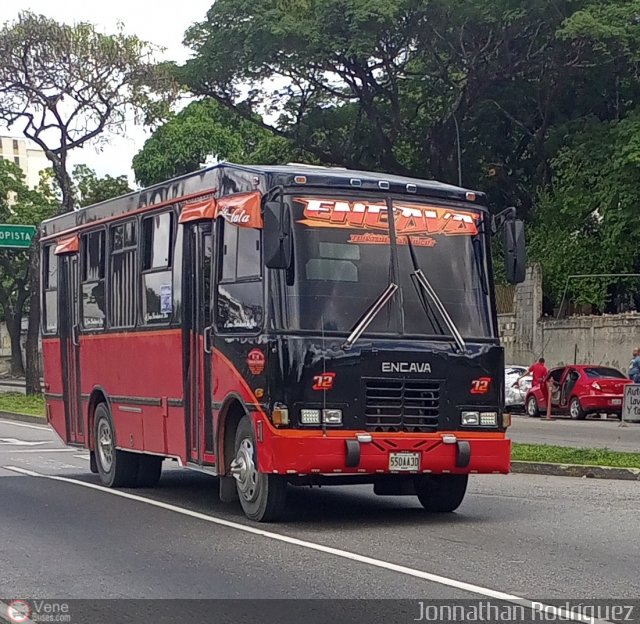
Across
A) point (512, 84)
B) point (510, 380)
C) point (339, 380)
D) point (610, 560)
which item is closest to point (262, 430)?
point (339, 380)

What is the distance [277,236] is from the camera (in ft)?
34.8

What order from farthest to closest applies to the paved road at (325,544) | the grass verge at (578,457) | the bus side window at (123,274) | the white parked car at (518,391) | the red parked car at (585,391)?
the white parked car at (518,391), the red parked car at (585,391), the grass verge at (578,457), the bus side window at (123,274), the paved road at (325,544)

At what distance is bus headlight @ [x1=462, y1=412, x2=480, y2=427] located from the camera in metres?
11.3

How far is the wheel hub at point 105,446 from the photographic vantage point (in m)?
15.0

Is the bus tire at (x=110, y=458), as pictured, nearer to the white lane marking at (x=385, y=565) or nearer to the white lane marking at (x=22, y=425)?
the white lane marking at (x=385, y=565)

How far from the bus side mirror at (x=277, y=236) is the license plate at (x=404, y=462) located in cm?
194

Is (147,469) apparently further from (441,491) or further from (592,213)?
(592,213)

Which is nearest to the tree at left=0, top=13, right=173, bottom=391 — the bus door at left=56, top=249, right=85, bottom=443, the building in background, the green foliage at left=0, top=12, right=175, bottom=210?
the green foliage at left=0, top=12, right=175, bottom=210

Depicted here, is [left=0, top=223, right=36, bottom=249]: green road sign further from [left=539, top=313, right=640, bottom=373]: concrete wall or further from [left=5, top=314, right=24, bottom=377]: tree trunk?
[left=5, top=314, right=24, bottom=377]: tree trunk

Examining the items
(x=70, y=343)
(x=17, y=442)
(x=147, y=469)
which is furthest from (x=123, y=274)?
(x=17, y=442)

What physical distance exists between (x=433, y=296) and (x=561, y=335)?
2943cm

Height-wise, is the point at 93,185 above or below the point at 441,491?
above

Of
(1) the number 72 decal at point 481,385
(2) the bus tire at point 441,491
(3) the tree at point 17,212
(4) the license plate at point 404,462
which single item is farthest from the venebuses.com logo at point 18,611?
(3) the tree at point 17,212

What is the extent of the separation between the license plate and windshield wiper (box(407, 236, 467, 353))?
108 centimetres
